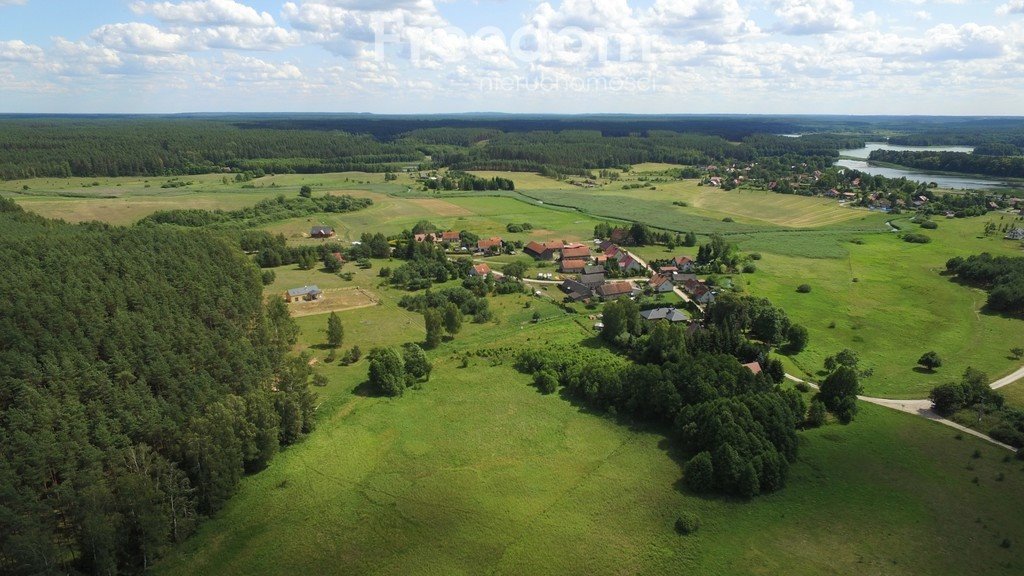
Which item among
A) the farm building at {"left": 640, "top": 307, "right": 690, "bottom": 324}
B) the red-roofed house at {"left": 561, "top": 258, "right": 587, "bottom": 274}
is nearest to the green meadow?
the farm building at {"left": 640, "top": 307, "right": 690, "bottom": 324}

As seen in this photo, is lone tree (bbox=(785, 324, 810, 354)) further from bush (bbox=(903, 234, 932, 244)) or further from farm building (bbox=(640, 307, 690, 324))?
bush (bbox=(903, 234, 932, 244))

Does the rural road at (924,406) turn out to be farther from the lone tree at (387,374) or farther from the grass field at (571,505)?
the lone tree at (387,374)

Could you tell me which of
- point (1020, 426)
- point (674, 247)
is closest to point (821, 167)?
point (674, 247)

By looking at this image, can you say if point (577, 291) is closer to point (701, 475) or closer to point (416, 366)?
point (416, 366)

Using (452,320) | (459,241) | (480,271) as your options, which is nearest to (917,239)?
(480,271)

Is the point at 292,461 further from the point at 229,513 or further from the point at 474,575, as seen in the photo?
the point at 474,575

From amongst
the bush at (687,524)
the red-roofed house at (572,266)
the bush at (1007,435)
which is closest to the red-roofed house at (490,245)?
the red-roofed house at (572,266)
